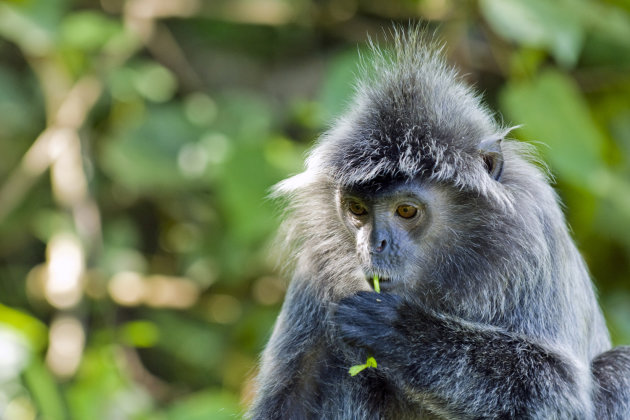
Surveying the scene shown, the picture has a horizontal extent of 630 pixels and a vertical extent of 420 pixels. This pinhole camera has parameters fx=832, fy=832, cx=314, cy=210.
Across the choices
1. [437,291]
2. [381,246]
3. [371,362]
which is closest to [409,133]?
[381,246]

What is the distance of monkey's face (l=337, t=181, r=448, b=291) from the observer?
11.8ft

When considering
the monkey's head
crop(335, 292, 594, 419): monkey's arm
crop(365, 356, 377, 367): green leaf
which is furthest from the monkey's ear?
crop(365, 356, 377, 367): green leaf

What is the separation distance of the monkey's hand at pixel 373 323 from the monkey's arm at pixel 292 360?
505mm

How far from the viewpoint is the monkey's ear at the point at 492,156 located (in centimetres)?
374

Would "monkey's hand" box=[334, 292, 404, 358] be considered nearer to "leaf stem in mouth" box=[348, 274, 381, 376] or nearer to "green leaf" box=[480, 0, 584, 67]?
"leaf stem in mouth" box=[348, 274, 381, 376]

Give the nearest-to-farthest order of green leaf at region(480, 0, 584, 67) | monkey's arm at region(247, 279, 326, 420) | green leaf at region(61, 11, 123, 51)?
monkey's arm at region(247, 279, 326, 420), green leaf at region(480, 0, 584, 67), green leaf at region(61, 11, 123, 51)

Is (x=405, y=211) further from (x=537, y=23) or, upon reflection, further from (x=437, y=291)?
(x=537, y=23)

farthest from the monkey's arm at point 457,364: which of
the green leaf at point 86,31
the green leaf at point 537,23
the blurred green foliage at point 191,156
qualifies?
the green leaf at point 86,31

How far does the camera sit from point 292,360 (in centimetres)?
410

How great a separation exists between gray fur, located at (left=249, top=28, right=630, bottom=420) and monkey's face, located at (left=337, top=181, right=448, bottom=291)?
0.05 feet

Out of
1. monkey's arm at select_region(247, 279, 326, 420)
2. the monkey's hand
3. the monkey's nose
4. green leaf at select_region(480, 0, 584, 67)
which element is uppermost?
green leaf at select_region(480, 0, 584, 67)

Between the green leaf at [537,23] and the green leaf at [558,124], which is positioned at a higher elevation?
the green leaf at [537,23]

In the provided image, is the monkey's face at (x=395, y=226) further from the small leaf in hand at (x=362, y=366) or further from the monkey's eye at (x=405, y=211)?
the small leaf in hand at (x=362, y=366)

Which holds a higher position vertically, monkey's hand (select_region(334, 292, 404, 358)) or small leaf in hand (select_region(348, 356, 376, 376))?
monkey's hand (select_region(334, 292, 404, 358))
